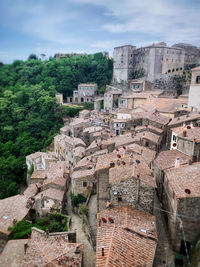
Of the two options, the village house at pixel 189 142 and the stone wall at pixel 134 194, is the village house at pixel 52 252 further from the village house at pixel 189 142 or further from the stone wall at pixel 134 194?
the village house at pixel 189 142

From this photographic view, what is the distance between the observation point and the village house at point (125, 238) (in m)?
12.0

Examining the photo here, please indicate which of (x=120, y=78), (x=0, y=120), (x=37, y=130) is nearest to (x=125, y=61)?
(x=120, y=78)

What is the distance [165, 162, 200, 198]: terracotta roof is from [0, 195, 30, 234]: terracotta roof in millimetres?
18726

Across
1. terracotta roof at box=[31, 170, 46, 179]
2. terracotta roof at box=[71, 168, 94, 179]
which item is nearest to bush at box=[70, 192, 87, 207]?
terracotta roof at box=[71, 168, 94, 179]

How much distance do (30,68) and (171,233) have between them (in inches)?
3116

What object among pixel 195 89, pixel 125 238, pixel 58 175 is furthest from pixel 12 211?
pixel 195 89

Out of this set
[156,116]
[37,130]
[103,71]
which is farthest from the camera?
[103,71]

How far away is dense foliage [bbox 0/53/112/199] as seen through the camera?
1740 inches

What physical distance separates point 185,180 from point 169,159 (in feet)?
18.2

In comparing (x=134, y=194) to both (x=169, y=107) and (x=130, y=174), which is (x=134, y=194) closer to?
(x=130, y=174)

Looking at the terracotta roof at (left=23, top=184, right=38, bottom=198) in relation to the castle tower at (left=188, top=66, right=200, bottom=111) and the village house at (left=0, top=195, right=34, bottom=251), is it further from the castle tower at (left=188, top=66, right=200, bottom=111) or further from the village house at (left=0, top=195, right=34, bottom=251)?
the castle tower at (left=188, top=66, right=200, bottom=111)

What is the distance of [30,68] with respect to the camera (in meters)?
80.2

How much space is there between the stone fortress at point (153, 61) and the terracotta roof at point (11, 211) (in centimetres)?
4988

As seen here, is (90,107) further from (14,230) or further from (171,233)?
(171,233)
